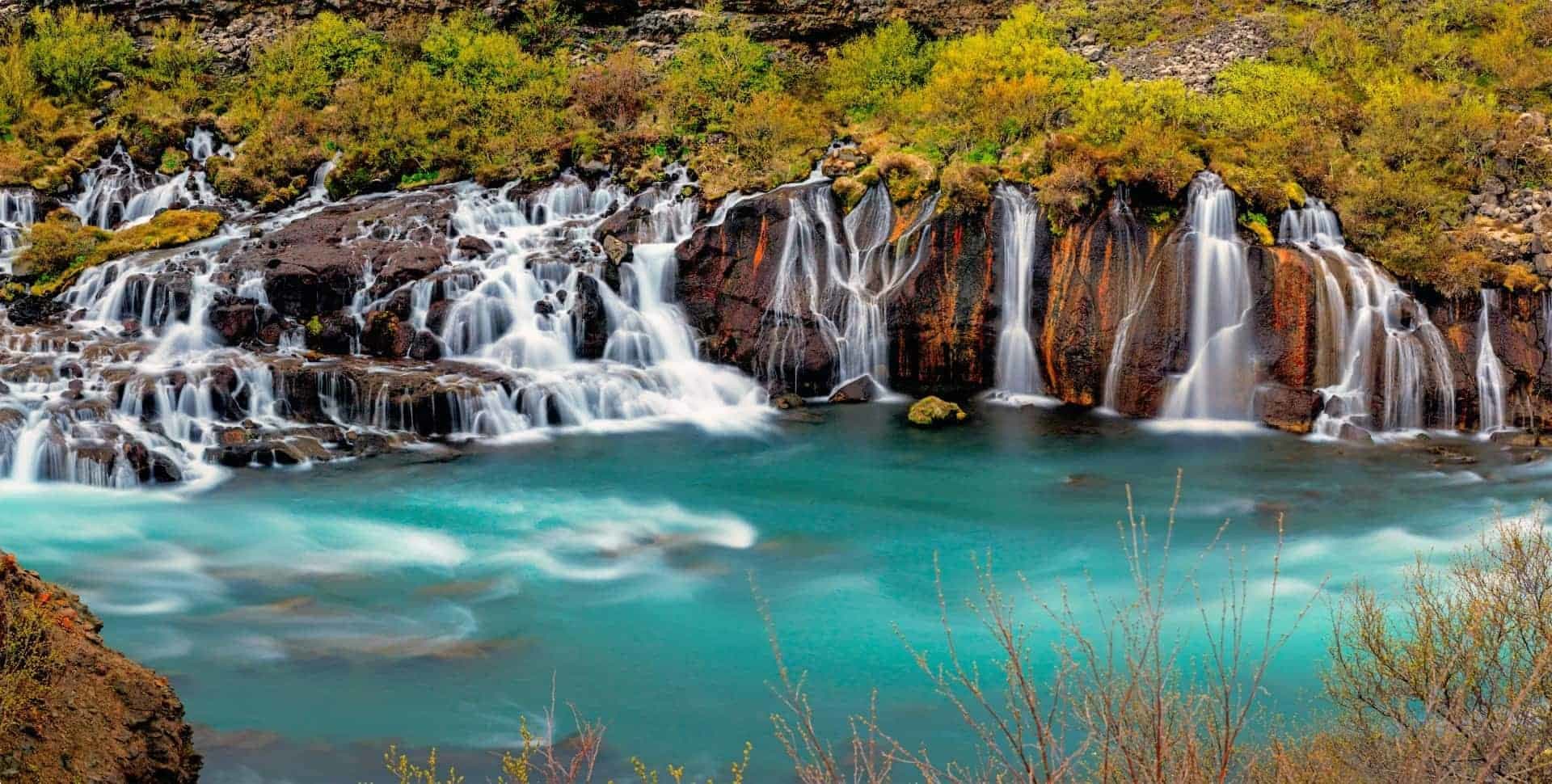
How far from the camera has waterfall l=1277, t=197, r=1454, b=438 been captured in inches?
809

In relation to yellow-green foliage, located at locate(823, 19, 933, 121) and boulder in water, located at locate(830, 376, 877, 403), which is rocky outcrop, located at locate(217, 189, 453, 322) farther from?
yellow-green foliage, located at locate(823, 19, 933, 121)

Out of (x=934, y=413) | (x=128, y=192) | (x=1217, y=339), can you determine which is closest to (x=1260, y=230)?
(x=1217, y=339)

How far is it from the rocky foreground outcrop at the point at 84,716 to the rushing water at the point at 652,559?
1342mm

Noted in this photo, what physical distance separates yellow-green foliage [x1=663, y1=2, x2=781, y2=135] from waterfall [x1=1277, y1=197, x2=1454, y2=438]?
15.7 meters

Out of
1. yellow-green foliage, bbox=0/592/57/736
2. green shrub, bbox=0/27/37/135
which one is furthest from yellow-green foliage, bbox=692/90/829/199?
yellow-green foliage, bbox=0/592/57/736

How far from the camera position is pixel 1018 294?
23547mm

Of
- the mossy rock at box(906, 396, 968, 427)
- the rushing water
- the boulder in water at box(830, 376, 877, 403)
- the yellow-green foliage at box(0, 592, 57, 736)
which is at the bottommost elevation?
the rushing water

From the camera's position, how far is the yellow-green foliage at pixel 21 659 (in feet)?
23.9

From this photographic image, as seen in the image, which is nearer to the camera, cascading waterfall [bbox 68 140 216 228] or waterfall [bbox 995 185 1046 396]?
waterfall [bbox 995 185 1046 396]

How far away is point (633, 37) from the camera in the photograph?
122ft

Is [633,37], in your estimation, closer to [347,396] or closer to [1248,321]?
[347,396]

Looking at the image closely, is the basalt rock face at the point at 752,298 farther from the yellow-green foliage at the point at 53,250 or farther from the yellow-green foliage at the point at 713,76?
the yellow-green foliage at the point at 53,250

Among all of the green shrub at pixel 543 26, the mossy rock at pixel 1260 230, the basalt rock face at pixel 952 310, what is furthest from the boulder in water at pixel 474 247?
the mossy rock at pixel 1260 230

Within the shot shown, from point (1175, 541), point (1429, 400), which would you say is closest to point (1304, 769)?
point (1175, 541)
